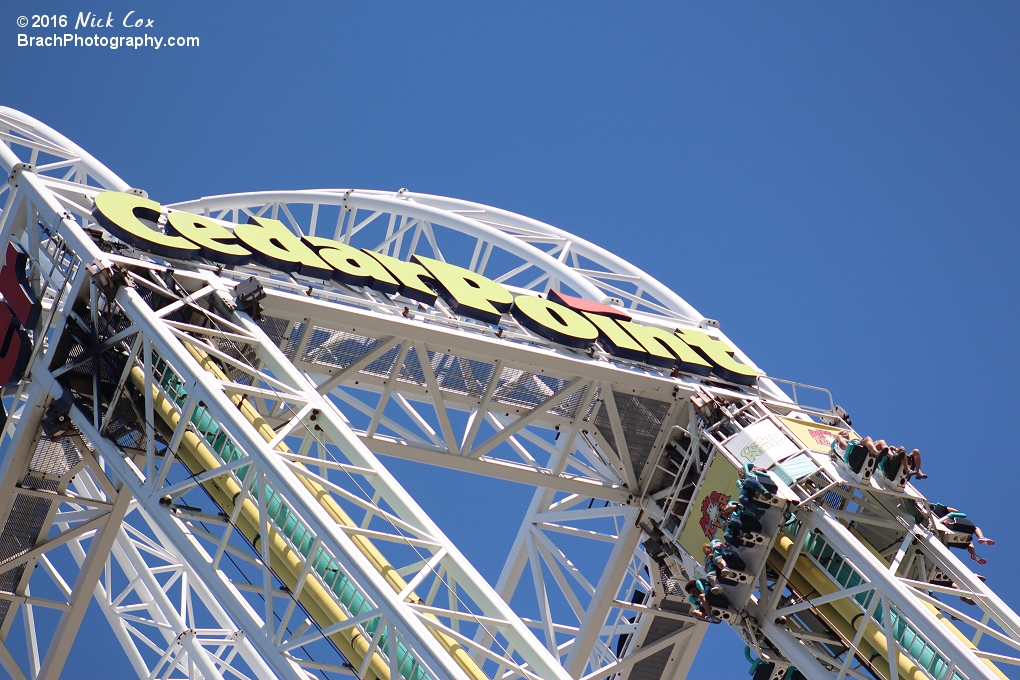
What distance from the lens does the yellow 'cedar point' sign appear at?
30.2 m

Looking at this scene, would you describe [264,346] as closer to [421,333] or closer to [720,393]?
[421,333]

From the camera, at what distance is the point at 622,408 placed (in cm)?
3378

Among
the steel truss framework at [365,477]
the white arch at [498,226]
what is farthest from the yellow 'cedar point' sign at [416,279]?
the white arch at [498,226]

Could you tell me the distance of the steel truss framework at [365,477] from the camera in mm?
24188

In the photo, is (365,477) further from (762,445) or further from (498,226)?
(498,226)

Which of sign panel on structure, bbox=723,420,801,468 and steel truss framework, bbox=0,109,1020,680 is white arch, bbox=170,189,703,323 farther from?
sign panel on structure, bbox=723,420,801,468

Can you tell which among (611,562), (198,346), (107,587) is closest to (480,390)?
(611,562)

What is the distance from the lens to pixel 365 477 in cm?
2612

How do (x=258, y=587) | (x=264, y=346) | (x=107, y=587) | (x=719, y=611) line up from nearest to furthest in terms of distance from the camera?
(x=258, y=587), (x=264, y=346), (x=719, y=611), (x=107, y=587)

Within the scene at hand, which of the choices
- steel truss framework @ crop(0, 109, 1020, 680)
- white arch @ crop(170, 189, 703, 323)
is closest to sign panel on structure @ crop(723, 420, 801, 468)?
steel truss framework @ crop(0, 109, 1020, 680)

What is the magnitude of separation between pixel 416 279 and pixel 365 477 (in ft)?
26.6

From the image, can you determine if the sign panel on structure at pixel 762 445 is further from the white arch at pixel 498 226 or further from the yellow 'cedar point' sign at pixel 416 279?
the white arch at pixel 498 226

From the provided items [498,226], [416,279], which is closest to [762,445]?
[416,279]

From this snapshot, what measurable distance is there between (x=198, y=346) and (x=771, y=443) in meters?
12.6
